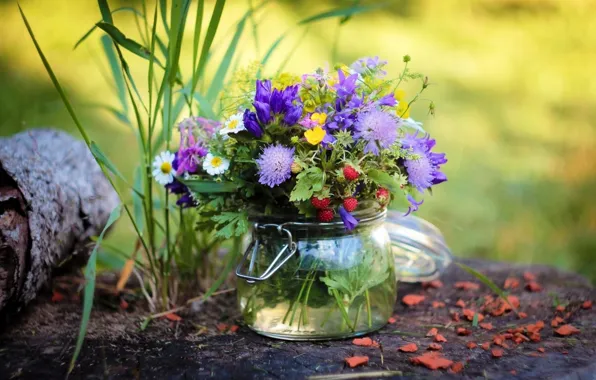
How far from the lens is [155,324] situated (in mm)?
1535

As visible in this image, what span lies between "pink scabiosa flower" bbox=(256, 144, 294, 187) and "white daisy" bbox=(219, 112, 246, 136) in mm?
75

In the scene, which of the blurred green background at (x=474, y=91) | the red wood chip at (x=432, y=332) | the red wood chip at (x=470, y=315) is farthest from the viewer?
the blurred green background at (x=474, y=91)

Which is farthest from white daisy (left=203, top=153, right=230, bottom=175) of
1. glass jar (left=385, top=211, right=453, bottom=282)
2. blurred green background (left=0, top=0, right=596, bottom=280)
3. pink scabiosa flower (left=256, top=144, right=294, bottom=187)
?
blurred green background (left=0, top=0, right=596, bottom=280)

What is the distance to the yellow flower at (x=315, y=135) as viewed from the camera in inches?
47.9

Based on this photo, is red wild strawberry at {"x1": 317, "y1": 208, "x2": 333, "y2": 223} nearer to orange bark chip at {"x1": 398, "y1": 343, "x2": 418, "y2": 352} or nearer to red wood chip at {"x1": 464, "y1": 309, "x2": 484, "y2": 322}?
orange bark chip at {"x1": 398, "y1": 343, "x2": 418, "y2": 352}

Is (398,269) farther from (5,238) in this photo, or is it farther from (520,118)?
(520,118)

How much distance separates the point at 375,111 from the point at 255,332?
58cm

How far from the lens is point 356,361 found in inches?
48.5

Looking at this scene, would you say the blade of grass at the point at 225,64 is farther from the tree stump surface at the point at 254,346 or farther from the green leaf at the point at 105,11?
the tree stump surface at the point at 254,346

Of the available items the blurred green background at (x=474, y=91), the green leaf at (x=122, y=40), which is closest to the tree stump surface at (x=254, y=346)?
the green leaf at (x=122, y=40)

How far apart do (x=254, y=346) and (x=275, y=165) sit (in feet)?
1.33

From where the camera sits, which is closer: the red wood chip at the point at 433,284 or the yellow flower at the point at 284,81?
the yellow flower at the point at 284,81

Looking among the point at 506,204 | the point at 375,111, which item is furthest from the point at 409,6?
the point at 375,111

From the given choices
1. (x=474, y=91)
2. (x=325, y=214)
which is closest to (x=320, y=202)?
(x=325, y=214)
